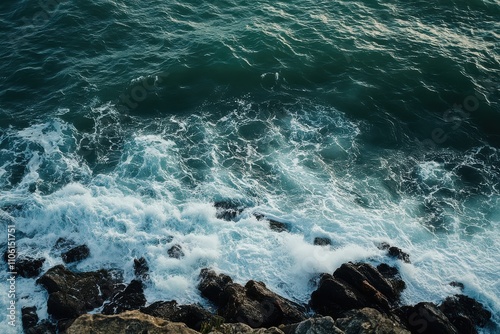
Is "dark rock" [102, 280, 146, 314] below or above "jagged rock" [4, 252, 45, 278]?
below

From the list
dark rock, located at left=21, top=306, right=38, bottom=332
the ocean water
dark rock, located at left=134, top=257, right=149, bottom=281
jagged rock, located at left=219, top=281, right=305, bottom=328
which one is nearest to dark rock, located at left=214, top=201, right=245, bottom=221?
the ocean water

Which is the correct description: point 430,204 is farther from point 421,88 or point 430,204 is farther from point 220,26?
point 220,26

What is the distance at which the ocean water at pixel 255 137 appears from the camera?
26.7 meters

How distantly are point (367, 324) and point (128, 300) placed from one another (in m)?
13.1

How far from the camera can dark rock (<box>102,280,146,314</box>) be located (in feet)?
76.9


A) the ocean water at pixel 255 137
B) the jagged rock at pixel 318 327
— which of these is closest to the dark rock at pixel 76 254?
the ocean water at pixel 255 137

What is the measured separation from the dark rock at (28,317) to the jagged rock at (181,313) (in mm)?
5720

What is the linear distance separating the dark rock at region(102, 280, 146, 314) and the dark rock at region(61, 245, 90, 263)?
12.2 ft

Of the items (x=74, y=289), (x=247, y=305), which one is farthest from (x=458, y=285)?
(x=74, y=289)

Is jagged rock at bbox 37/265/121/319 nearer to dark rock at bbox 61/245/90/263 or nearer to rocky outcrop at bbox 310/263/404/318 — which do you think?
dark rock at bbox 61/245/90/263

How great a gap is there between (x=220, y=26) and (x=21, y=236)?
28127 mm

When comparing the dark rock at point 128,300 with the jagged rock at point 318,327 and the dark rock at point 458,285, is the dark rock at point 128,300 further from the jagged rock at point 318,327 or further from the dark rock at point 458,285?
the dark rock at point 458,285

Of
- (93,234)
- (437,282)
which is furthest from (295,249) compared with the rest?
(93,234)

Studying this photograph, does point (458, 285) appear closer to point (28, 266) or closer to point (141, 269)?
point (141, 269)
